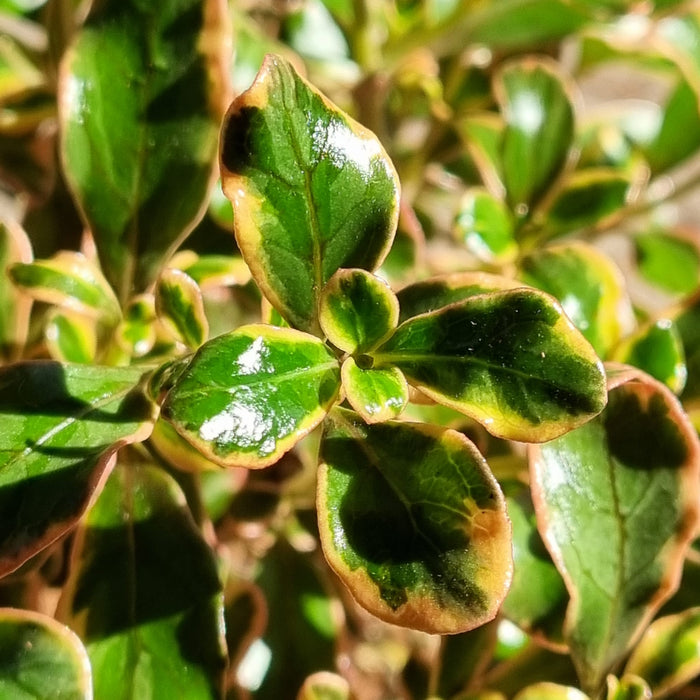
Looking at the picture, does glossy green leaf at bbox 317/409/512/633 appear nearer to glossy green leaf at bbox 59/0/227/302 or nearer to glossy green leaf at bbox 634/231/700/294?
glossy green leaf at bbox 59/0/227/302

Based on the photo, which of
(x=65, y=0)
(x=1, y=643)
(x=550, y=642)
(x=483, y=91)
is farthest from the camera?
(x=483, y=91)

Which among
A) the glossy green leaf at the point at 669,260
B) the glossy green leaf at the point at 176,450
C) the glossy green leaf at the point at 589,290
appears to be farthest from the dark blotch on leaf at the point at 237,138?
the glossy green leaf at the point at 669,260

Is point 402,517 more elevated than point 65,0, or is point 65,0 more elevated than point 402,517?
point 65,0

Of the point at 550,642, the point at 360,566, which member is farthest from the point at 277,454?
the point at 550,642

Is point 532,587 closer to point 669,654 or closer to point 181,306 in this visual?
Answer: point 669,654

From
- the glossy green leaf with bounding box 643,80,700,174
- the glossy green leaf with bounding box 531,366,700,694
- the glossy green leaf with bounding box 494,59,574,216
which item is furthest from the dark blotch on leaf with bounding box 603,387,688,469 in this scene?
the glossy green leaf with bounding box 643,80,700,174

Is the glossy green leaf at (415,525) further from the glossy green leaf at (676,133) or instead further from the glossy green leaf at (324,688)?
the glossy green leaf at (676,133)

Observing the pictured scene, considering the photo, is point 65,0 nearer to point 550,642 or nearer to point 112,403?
point 112,403

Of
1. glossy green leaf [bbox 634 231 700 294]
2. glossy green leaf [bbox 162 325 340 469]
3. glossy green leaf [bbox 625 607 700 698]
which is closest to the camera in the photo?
glossy green leaf [bbox 162 325 340 469]
